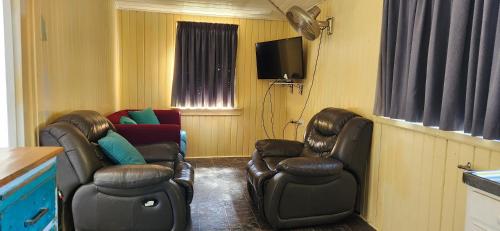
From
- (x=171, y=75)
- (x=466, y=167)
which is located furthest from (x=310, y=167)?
(x=171, y=75)

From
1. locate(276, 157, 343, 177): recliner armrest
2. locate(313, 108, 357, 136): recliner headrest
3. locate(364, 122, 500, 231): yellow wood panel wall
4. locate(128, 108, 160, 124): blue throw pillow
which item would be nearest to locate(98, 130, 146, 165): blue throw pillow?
locate(276, 157, 343, 177): recliner armrest

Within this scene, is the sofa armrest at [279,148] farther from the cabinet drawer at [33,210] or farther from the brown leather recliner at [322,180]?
the cabinet drawer at [33,210]

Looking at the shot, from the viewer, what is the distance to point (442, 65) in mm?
1953

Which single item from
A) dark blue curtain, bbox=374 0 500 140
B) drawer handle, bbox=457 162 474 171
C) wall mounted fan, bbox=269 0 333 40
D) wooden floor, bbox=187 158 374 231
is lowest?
wooden floor, bbox=187 158 374 231

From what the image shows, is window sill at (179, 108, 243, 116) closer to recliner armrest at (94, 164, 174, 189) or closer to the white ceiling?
the white ceiling

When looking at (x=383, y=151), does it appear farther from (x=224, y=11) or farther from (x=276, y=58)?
(x=224, y=11)

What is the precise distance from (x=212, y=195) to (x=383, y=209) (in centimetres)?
170

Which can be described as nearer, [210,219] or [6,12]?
[6,12]

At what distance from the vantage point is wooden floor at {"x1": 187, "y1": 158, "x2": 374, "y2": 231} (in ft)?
8.96

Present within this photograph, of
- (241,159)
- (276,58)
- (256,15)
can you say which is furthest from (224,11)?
(241,159)

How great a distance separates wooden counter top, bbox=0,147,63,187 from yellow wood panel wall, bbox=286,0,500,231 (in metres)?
2.09

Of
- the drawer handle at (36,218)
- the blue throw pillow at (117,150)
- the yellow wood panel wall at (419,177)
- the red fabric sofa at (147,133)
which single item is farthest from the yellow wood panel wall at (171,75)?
the drawer handle at (36,218)

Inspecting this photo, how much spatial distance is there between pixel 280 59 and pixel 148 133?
221 cm

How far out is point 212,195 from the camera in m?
3.43
